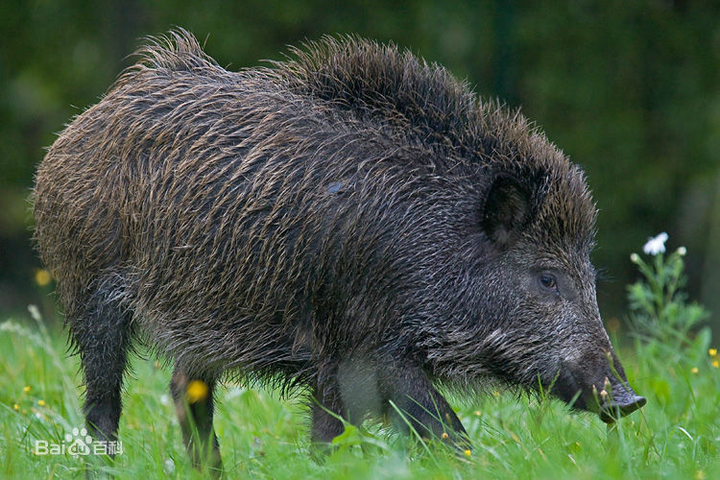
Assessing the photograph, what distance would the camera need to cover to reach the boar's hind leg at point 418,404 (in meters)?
3.47

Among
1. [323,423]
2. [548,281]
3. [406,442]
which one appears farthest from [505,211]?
[323,423]

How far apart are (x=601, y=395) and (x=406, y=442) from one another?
737mm

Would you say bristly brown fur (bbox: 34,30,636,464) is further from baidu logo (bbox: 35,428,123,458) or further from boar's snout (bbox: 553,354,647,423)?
baidu logo (bbox: 35,428,123,458)

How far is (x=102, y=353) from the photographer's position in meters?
4.20

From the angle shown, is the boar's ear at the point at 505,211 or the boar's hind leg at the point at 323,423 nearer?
the boar's ear at the point at 505,211

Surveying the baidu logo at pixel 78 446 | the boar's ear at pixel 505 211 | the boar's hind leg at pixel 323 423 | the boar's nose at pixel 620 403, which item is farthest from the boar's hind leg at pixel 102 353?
the boar's nose at pixel 620 403

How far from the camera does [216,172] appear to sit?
3941 mm

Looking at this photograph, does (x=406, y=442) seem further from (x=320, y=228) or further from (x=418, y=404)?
(x=320, y=228)

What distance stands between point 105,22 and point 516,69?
499cm

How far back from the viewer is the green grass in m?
2.90

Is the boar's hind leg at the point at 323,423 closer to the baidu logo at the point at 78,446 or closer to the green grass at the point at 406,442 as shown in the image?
the green grass at the point at 406,442

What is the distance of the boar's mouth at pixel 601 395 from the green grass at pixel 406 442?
6 centimetres

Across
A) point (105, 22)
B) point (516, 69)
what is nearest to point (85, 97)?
point (105, 22)

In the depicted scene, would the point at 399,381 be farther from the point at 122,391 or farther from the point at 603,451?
the point at 122,391
